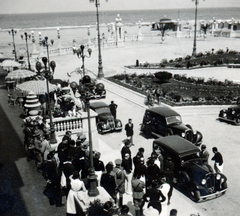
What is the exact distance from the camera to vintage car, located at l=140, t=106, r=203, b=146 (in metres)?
14.5

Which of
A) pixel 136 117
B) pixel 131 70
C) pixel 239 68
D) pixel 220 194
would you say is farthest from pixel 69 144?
pixel 239 68

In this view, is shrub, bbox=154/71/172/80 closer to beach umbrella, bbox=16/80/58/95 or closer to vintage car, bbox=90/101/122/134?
vintage car, bbox=90/101/122/134

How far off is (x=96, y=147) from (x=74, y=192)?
18.8ft

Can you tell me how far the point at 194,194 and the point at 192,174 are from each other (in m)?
0.73

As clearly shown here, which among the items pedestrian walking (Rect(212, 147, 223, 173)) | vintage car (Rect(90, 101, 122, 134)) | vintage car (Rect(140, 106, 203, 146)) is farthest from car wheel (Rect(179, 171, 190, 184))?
vintage car (Rect(90, 101, 122, 134))

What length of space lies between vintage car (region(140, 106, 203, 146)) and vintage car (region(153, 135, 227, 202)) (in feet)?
7.78

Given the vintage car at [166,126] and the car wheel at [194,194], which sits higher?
the vintage car at [166,126]

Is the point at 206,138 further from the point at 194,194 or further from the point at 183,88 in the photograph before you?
the point at 183,88

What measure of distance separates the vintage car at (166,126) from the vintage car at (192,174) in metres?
2.37

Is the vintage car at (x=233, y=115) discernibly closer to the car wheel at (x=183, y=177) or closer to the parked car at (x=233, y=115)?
the parked car at (x=233, y=115)

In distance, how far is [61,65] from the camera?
39906 mm

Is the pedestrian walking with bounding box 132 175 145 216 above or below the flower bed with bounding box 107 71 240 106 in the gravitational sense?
above

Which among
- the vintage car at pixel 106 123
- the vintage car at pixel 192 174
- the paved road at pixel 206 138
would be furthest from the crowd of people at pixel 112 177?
the vintage car at pixel 106 123

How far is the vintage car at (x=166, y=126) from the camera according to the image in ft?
47.6
